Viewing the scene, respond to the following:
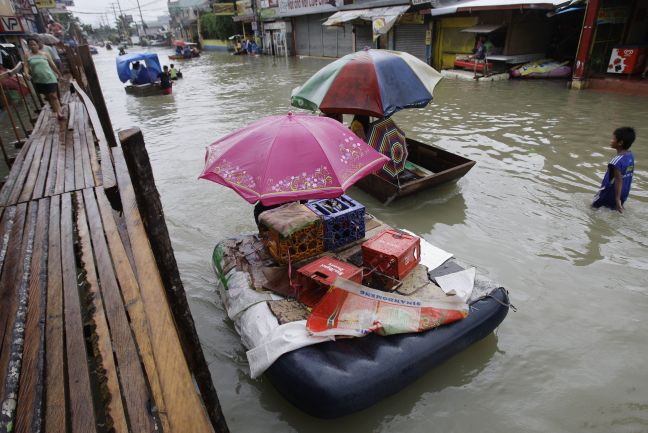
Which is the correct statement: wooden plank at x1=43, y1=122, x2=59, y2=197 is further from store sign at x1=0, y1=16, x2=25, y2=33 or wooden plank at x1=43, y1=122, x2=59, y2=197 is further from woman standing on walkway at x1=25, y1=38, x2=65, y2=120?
store sign at x1=0, y1=16, x2=25, y2=33

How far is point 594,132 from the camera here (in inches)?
388

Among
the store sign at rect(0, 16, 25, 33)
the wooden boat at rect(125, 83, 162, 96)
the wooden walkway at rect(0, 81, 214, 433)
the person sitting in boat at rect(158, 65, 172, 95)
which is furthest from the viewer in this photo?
the wooden boat at rect(125, 83, 162, 96)

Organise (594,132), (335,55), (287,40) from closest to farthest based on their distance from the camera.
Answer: (594,132)
(335,55)
(287,40)

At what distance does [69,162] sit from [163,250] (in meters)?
4.55

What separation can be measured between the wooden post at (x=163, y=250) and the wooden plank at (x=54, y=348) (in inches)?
27.0

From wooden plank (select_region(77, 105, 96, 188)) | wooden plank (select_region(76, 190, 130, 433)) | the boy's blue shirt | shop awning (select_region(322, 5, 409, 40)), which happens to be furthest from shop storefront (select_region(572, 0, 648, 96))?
→ wooden plank (select_region(76, 190, 130, 433))

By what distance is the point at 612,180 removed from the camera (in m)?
5.71

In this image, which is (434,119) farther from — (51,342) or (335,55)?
(335,55)

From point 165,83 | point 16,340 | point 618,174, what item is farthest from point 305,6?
point 16,340

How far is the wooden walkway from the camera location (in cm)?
192

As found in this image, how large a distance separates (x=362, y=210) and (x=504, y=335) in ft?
6.55

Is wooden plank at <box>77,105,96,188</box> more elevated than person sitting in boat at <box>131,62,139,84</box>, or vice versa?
person sitting in boat at <box>131,62,139,84</box>

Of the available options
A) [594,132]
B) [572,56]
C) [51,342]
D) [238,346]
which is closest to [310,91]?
[238,346]

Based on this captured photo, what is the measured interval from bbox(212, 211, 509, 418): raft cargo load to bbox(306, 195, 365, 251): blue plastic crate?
0.15 meters
